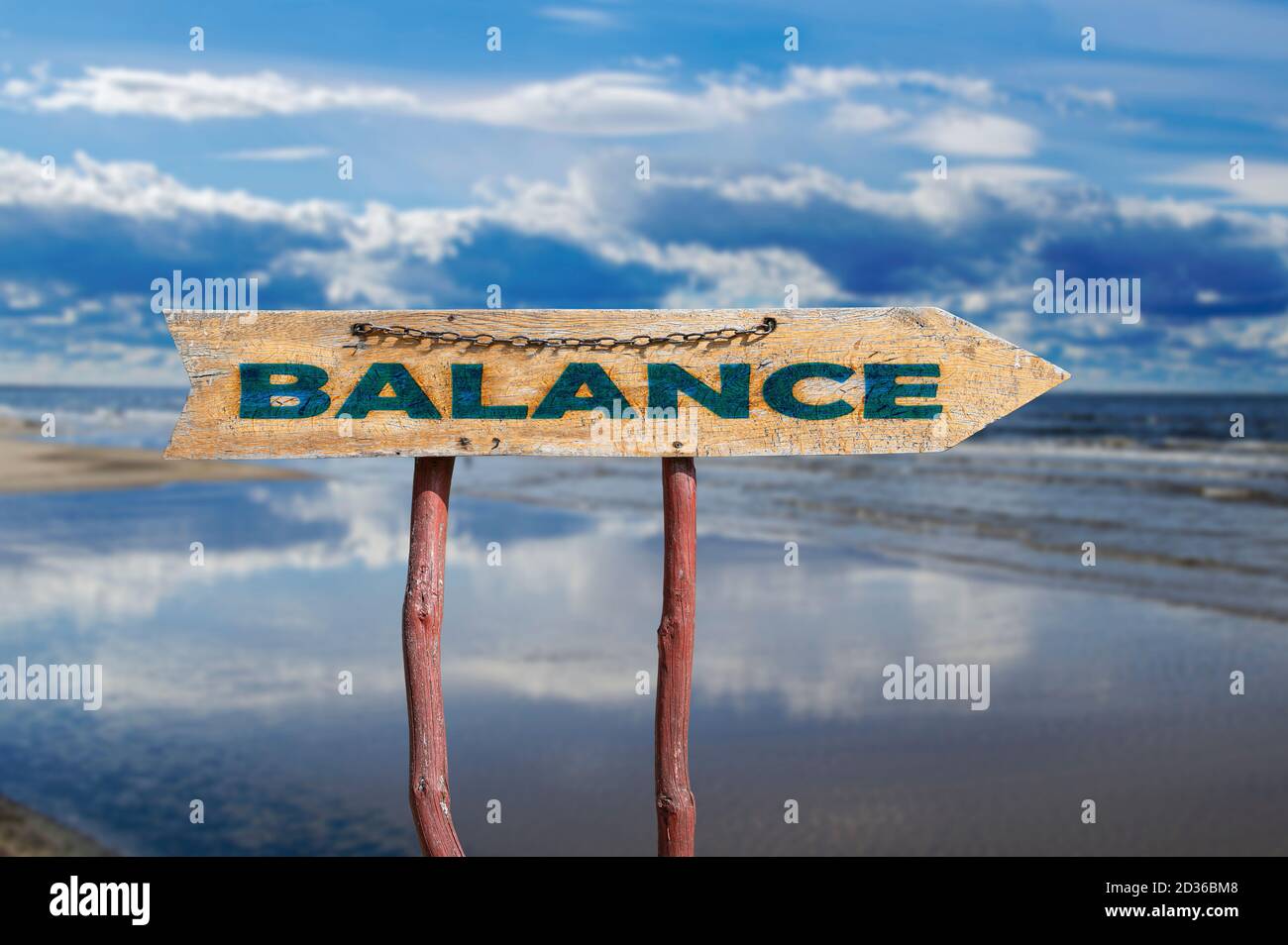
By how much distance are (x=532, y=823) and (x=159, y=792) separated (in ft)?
7.41

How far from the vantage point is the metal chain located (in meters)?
3.44

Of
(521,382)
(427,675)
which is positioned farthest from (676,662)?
(521,382)

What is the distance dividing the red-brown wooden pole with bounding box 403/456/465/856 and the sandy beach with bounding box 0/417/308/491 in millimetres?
19922

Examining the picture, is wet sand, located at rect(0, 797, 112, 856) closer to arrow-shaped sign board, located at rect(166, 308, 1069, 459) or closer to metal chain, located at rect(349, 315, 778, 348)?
arrow-shaped sign board, located at rect(166, 308, 1069, 459)

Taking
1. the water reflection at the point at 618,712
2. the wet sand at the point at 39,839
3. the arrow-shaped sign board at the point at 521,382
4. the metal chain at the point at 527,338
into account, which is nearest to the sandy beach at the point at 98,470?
the water reflection at the point at 618,712

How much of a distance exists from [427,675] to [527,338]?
1.12 meters

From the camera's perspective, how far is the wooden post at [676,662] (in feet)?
11.3

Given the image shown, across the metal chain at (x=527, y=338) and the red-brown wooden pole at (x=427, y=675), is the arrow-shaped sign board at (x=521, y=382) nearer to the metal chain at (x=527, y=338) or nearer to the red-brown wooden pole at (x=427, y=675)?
the metal chain at (x=527, y=338)

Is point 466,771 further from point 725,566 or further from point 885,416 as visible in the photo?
point 725,566

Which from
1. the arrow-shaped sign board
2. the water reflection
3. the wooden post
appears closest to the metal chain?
the arrow-shaped sign board

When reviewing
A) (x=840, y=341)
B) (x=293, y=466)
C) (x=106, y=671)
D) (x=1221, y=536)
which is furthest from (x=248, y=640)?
(x=293, y=466)

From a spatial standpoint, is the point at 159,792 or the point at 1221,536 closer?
the point at 159,792

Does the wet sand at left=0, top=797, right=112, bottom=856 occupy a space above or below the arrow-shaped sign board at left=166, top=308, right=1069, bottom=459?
below
